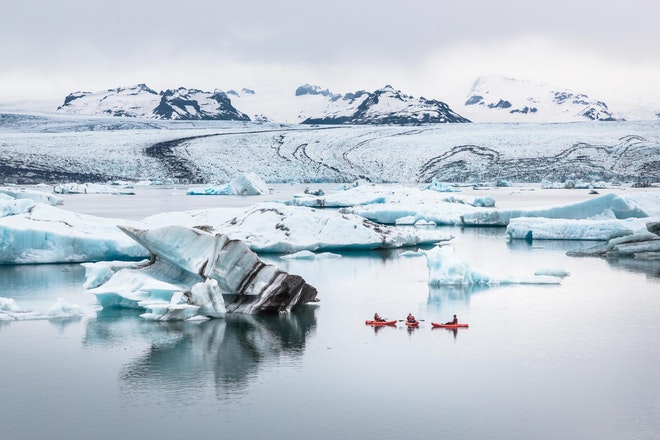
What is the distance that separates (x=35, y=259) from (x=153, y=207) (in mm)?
11396

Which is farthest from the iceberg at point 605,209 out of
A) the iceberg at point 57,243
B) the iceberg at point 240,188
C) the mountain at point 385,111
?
the mountain at point 385,111

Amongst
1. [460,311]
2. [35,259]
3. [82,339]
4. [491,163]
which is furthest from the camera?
[491,163]

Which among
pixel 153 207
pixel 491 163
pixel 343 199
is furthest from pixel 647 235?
pixel 491 163

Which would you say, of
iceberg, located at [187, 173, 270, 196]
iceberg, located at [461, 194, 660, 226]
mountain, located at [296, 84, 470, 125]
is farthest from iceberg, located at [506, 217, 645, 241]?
mountain, located at [296, 84, 470, 125]

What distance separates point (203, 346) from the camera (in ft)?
25.7

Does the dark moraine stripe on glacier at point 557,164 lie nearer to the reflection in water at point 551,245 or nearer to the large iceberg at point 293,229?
the reflection in water at point 551,245

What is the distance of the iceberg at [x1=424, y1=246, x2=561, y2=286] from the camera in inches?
447

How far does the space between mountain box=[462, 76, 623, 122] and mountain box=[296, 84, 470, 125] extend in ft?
44.4

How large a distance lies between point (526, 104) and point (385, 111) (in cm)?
3355

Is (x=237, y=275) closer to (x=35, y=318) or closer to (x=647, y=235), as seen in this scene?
(x=35, y=318)

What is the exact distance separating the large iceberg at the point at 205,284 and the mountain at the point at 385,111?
72.1m

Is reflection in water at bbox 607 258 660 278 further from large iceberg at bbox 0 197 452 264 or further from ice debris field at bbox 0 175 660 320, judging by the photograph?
large iceberg at bbox 0 197 452 264

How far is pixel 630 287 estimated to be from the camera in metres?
11.4

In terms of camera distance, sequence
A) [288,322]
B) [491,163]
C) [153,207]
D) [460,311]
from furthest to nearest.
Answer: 1. [491,163]
2. [153,207]
3. [460,311]
4. [288,322]
